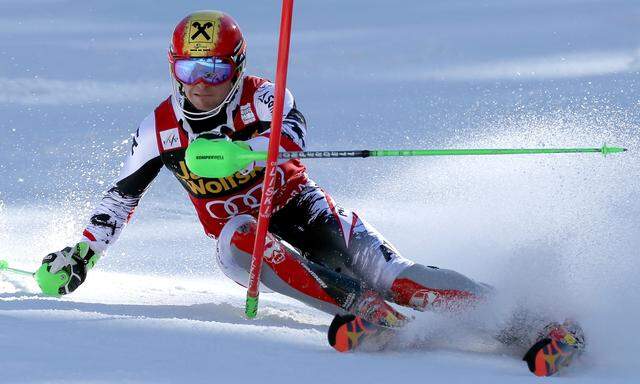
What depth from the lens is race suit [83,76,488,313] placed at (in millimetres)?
4336

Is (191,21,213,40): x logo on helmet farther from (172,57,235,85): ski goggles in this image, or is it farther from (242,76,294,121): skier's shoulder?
(242,76,294,121): skier's shoulder

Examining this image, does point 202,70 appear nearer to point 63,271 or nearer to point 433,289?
point 63,271

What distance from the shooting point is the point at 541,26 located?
1295 centimetres

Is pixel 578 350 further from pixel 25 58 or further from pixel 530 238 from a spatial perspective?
pixel 25 58

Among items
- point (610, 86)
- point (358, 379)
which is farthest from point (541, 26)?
point (358, 379)

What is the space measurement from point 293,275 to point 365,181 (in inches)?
136

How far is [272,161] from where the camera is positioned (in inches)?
158

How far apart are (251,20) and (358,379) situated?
10.7 metres

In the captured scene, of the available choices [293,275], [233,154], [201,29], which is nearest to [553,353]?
[293,275]

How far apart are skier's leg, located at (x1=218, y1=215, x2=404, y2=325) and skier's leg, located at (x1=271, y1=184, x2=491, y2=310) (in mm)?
154

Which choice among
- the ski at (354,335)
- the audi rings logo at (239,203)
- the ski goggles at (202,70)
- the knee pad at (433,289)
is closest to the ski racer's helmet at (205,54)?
the ski goggles at (202,70)

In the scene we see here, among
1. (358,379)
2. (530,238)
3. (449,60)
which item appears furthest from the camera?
(449,60)

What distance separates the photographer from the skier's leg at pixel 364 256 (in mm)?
4246

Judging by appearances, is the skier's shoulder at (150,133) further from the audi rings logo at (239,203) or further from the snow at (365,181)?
the snow at (365,181)
